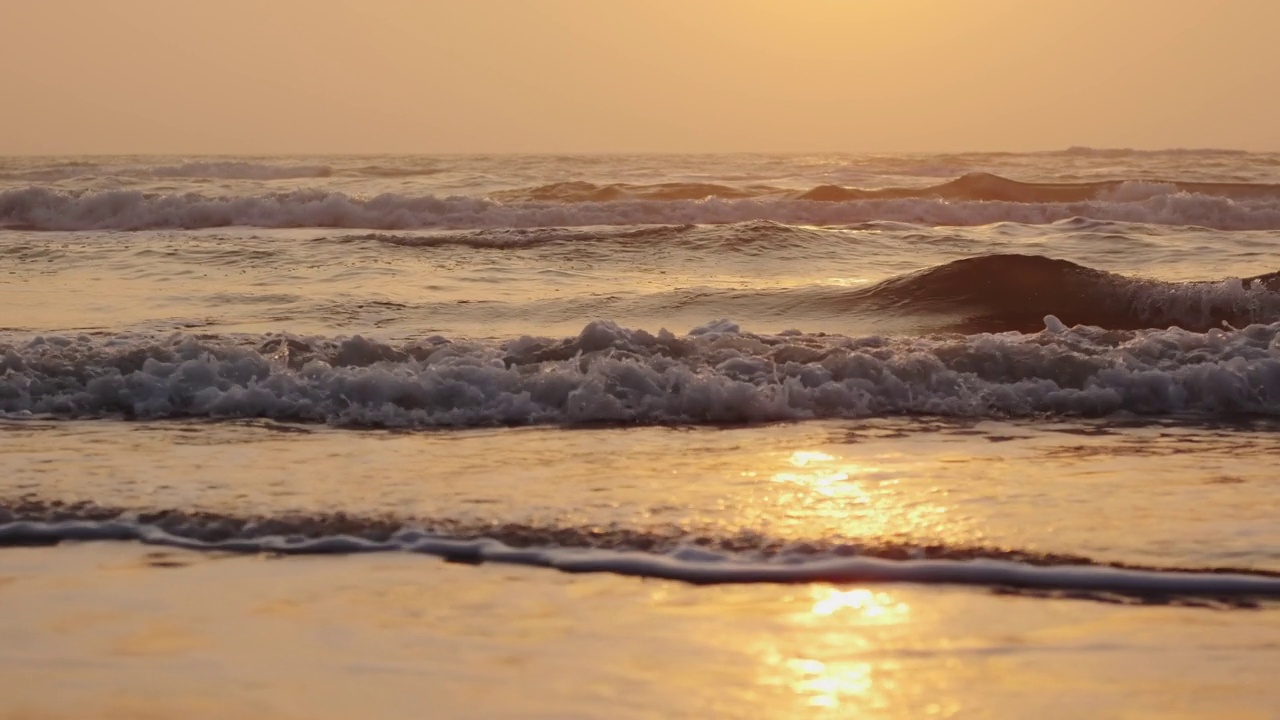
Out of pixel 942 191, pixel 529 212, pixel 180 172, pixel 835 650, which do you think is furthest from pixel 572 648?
pixel 180 172

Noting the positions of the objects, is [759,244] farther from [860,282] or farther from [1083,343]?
[1083,343]

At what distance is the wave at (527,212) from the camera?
17.2m

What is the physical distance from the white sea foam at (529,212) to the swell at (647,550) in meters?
13.2

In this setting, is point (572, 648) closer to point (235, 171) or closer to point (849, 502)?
point (849, 502)

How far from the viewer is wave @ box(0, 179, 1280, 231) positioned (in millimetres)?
17234

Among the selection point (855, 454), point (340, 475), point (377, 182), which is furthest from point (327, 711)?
point (377, 182)

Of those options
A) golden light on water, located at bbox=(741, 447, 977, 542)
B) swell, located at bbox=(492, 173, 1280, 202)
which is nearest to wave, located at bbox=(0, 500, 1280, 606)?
golden light on water, located at bbox=(741, 447, 977, 542)

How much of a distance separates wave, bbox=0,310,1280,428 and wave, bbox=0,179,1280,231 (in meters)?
10.7

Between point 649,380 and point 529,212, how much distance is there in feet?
39.0

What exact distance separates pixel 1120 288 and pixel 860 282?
208 cm

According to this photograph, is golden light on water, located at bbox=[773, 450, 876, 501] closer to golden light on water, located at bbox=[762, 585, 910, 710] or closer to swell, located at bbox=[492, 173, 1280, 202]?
golden light on water, located at bbox=[762, 585, 910, 710]

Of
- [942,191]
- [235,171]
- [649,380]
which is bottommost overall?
[235,171]

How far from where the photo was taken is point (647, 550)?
3691mm

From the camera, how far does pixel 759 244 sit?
13.1 m
